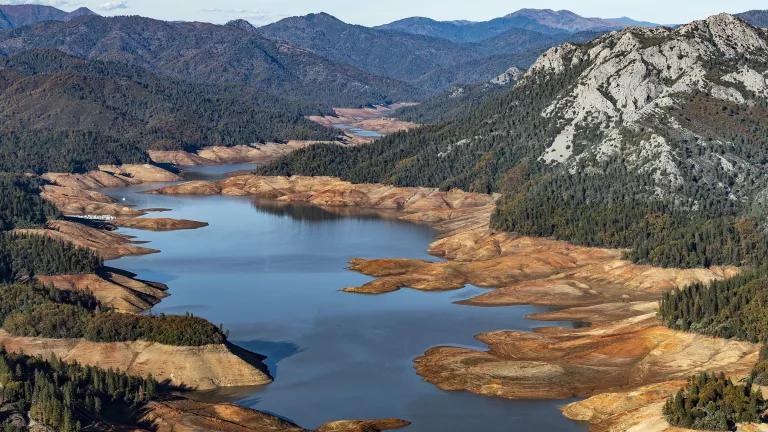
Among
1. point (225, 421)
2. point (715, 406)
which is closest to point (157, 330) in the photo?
point (225, 421)

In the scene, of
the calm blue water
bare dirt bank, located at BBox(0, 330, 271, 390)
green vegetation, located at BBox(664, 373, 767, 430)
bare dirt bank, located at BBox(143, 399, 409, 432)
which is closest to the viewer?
green vegetation, located at BBox(664, 373, 767, 430)

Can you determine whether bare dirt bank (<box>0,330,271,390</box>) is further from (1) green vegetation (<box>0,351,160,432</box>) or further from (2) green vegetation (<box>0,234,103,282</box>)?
(2) green vegetation (<box>0,234,103,282</box>)

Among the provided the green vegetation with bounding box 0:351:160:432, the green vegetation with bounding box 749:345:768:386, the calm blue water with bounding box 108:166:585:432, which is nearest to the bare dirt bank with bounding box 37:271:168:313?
the calm blue water with bounding box 108:166:585:432

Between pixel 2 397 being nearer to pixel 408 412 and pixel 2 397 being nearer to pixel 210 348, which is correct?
pixel 210 348

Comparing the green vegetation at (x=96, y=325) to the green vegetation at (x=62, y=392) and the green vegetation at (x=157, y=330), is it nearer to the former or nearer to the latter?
the green vegetation at (x=157, y=330)

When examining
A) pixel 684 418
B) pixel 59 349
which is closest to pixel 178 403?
pixel 59 349

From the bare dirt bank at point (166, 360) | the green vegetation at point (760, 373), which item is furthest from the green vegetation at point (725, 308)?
the bare dirt bank at point (166, 360)
